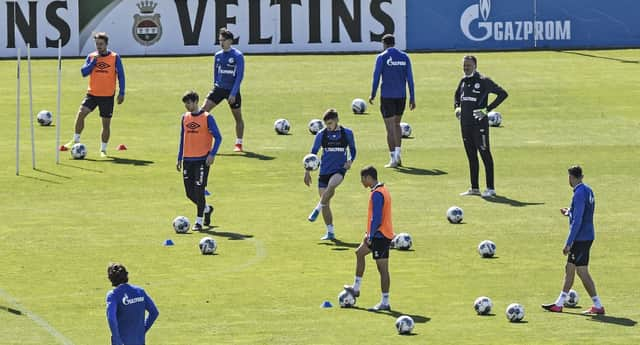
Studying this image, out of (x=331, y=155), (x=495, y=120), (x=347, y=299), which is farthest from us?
(x=495, y=120)

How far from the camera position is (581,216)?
2225 centimetres

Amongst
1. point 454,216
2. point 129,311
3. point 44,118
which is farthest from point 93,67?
point 129,311

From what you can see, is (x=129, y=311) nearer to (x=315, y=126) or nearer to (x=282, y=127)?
(x=315, y=126)

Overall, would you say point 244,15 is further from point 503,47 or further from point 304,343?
point 304,343

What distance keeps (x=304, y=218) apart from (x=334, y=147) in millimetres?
3218

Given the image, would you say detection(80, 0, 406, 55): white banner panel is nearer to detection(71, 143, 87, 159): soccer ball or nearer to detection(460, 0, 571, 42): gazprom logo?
detection(460, 0, 571, 42): gazprom logo

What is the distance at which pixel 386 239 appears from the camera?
73.9ft

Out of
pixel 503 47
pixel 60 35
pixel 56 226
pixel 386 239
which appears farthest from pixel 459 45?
pixel 386 239

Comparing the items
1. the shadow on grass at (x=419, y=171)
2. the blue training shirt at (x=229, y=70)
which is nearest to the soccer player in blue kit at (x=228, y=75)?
the blue training shirt at (x=229, y=70)

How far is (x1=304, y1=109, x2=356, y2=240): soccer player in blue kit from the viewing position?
26938mm

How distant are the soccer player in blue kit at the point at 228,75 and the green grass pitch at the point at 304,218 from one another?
1366 millimetres

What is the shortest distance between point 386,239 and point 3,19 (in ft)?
106

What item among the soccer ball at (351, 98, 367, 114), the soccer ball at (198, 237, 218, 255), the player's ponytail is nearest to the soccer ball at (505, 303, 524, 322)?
the player's ponytail

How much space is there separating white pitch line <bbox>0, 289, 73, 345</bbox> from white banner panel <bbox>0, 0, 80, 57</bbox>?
29.3 m
